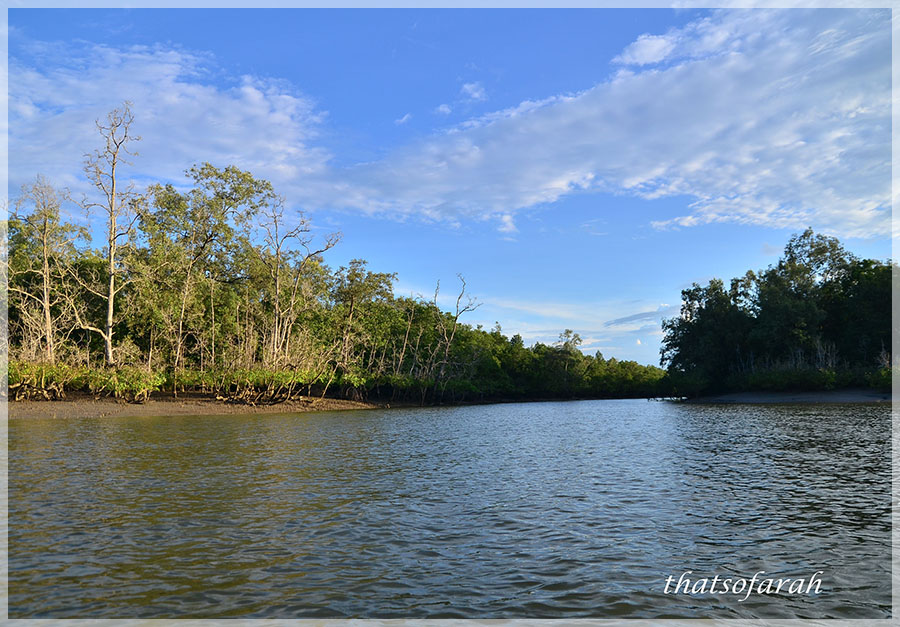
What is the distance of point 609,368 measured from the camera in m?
106

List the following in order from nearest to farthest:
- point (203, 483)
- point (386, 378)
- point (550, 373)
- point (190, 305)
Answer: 1. point (203, 483)
2. point (190, 305)
3. point (386, 378)
4. point (550, 373)

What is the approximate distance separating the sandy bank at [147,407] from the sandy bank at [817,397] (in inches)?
1977

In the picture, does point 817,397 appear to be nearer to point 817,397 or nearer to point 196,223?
point 817,397

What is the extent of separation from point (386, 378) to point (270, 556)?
57778 millimetres

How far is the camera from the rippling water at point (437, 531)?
23.4ft

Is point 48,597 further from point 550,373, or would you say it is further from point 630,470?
point 550,373

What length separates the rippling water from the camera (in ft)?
23.4

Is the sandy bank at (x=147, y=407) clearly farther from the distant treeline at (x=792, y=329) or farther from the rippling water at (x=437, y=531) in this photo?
the distant treeline at (x=792, y=329)

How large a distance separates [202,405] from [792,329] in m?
66.1

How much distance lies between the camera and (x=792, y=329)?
68.0m

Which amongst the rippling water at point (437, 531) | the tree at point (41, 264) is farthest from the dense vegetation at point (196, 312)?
the rippling water at point (437, 531)

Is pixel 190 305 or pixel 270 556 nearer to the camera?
pixel 270 556

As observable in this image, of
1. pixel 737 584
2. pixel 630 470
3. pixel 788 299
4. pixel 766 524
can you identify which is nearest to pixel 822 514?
pixel 766 524

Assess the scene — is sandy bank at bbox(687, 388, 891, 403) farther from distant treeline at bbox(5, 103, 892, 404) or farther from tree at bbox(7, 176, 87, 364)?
tree at bbox(7, 176, 87, 364)
